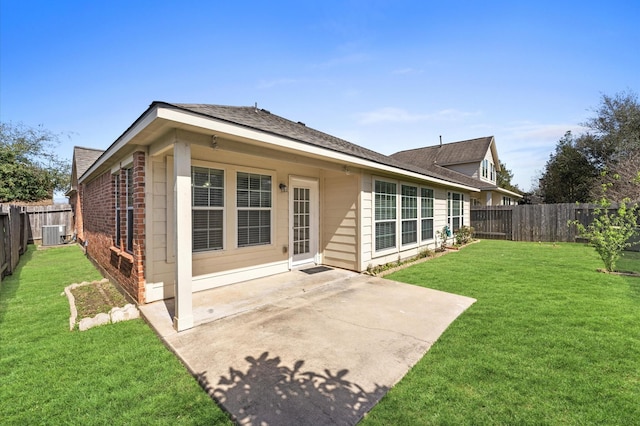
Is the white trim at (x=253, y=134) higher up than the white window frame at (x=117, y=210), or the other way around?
the white trim at (x=253, y=134)

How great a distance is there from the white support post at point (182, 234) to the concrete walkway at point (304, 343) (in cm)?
25

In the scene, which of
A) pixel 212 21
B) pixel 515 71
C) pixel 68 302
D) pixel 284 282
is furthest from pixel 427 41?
pixel 68 302

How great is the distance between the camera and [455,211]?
507 inches

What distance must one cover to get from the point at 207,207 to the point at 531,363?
5.25m

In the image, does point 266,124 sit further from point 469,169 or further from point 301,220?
point 469,169

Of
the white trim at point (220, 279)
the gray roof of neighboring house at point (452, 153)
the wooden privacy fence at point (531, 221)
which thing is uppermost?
the gray roof of neighboring house at point (452, 153)

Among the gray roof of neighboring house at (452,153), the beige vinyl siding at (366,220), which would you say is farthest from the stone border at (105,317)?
the gray roof of neighboring house at (452,153)

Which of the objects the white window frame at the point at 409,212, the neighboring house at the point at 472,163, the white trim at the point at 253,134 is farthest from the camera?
the neighboring house at the point at 472,163

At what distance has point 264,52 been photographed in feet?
26.2

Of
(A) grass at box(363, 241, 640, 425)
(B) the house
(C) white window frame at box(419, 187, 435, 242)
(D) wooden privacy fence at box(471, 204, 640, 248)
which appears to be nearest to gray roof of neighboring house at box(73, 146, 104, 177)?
(B) the house

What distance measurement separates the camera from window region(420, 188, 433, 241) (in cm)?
976

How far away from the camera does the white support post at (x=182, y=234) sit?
12.0ft

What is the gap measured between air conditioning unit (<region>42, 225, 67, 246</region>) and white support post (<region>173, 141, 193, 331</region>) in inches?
549

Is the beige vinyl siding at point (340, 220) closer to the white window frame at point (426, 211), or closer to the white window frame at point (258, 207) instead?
the white window frame at point (258, 207)
